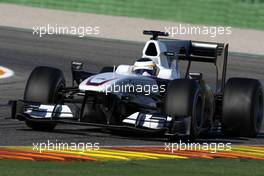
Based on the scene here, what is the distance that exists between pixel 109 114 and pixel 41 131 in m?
1.12

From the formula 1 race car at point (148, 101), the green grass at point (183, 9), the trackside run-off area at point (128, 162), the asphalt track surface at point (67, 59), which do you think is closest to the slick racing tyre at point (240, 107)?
the formula 1 race car at point (148, 101)

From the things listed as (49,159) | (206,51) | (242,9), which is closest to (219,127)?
(206,51)

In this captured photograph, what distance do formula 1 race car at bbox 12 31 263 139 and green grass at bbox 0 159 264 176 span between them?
1966mm

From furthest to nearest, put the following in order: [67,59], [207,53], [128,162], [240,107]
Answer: [67,59]
[207,53]
[240,107]
[128,162]

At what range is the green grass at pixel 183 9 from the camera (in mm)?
28422

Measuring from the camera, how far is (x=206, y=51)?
48.7ft

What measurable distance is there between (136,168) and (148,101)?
3675mm

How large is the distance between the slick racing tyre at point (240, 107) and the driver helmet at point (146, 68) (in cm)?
110

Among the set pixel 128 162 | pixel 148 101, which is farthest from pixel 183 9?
pixel 128 162

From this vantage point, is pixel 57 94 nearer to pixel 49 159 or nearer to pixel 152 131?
pixel 152 131

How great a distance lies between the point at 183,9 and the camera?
2930cm

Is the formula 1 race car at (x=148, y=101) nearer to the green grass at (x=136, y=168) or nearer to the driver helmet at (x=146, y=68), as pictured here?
the driver helmet at (x=146, y=68)

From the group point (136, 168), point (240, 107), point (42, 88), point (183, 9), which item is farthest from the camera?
point (183, 9)

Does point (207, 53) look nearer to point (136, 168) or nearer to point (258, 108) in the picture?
point (258, 108)
